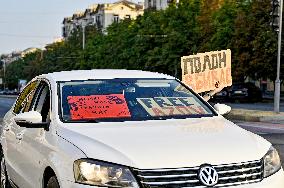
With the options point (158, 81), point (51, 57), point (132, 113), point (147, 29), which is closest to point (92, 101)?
point (132, 113)

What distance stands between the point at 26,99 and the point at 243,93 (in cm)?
3656

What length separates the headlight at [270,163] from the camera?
171 inches

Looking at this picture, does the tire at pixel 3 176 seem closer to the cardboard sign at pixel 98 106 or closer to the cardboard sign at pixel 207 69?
the cardboard sign at pixel 98 106

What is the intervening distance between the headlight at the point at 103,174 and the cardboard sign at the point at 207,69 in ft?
53.2

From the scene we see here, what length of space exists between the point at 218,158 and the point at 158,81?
1.85 m

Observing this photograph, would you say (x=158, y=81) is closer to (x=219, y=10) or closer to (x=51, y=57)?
(x=219, y=10)

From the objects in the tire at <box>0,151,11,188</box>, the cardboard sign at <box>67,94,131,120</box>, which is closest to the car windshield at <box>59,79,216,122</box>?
the cardboard sign at <box>67,94,131,120</box>

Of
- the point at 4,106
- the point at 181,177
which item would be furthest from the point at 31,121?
the point at 4,106

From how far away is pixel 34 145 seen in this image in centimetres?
523

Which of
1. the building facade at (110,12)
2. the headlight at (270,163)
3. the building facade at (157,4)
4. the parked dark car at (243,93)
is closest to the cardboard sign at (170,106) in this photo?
the headlight at (270,163)

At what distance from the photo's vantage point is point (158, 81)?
5824 mm

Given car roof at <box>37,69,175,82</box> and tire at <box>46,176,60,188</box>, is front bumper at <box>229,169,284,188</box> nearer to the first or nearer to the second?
tire at <box>46,176,60,188</box>

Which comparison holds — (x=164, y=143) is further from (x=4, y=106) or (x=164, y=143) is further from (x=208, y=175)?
(x=4, y=106)

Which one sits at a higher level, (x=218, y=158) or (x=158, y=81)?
(x=158, y=81)
